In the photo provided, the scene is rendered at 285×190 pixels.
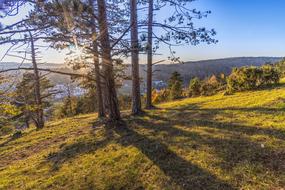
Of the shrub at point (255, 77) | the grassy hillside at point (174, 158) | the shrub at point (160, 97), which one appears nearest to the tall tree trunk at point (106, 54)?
the grassy hillside at point (174, 158)

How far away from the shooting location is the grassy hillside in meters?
3.73

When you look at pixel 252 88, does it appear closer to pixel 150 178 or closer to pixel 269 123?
pixel 269 123

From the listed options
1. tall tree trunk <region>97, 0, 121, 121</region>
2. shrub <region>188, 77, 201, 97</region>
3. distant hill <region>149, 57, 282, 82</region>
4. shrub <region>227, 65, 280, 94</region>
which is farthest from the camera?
distant hill <region>149, 57, 282, 82</region>

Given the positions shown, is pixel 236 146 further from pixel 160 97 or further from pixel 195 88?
pixel 160 97

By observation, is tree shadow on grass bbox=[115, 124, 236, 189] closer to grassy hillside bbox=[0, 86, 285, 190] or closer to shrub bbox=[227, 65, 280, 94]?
grassy hillside bbox=[0, 86, 285, 190]

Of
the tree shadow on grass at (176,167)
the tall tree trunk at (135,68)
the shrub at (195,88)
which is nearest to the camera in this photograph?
the tree shadow on grass at (176,167)

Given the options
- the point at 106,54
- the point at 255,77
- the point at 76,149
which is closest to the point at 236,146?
the point at 106,54

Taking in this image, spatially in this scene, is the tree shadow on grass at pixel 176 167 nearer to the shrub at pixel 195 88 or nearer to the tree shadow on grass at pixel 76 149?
the tree shadow on grass at pixel 76 149

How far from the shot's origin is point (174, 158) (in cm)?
469

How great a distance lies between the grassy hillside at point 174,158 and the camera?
373 cm

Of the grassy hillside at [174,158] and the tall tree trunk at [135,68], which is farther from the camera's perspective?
the tall tree trunk at [135,68]

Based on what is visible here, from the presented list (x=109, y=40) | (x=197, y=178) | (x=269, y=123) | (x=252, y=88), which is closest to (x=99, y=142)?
(x=109, y=40)

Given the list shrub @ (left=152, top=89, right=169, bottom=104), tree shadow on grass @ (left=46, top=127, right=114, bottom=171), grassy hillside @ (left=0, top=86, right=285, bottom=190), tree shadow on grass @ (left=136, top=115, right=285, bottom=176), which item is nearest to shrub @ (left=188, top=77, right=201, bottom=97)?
shrub @ (left=152, top=89, right=169, bottom=104)

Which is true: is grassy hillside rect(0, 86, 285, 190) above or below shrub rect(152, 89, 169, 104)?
above
